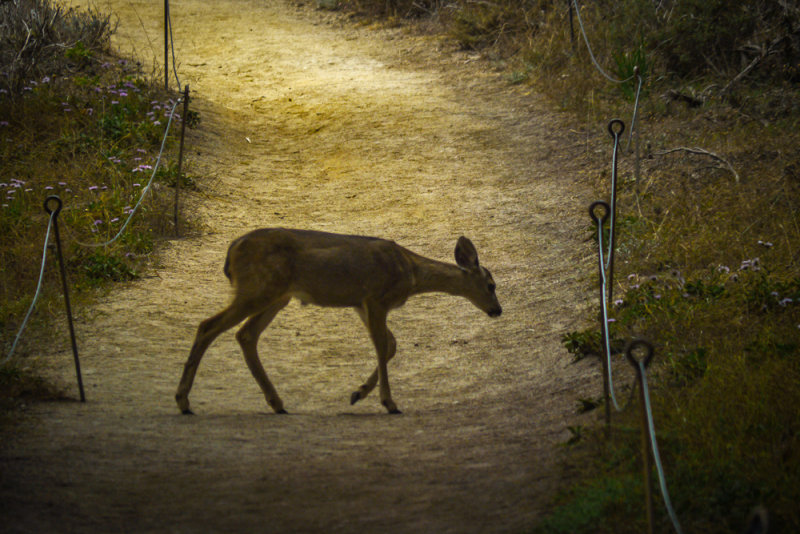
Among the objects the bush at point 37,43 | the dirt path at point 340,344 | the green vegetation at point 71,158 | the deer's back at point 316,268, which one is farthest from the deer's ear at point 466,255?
the bush at point 37,43

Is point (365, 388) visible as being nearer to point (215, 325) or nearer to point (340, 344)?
point (215, 325)

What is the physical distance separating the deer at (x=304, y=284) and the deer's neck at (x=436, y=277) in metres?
0.12

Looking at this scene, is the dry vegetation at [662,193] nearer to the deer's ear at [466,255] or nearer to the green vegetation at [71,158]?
the green vegetation at [71,158]

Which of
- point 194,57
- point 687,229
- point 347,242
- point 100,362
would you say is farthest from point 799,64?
point 194,57

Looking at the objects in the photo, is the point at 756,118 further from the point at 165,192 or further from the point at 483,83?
the point at 165,192

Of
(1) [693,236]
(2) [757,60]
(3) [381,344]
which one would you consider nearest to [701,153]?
(1) [693,236]

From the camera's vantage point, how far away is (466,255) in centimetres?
790

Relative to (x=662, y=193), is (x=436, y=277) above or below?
below

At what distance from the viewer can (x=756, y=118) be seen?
11789 mm

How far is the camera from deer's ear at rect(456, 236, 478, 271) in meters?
7.86

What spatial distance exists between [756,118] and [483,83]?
6.04 meters

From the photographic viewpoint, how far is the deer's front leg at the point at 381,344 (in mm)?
6801

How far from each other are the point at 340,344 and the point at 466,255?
1.78 m

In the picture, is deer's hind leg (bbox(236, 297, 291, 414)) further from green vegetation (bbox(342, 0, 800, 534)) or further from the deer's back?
green vegetation (bbox(342, 0, 800, 534))
